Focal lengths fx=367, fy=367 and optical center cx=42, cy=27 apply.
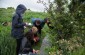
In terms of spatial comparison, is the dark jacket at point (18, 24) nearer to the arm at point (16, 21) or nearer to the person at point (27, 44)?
the arm at point (16, 21)

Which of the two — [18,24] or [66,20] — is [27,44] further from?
[66,20]

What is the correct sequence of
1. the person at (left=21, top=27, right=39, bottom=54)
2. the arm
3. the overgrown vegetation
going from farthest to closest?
1. the arm
2. the person at (left=21, top=27, right=39, bottom=54)
3. the overgrown vegetation

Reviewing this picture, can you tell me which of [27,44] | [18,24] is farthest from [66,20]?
[18,24]

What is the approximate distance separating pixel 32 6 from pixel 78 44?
13.0 meters

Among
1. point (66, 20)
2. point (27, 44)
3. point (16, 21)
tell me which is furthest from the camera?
point (16, 21)

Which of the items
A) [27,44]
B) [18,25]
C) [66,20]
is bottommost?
[27,44]

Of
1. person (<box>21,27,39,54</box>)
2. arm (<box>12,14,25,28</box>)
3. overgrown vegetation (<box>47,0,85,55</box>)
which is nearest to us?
overgrown vegetation (<box>47,0,85,55</box>)

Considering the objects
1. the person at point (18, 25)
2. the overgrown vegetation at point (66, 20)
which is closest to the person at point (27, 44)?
the person at point (18, 25)

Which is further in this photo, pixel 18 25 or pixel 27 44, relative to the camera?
pixel 18 25

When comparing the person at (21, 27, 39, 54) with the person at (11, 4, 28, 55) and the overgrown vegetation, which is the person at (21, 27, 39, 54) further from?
the overgrown vegetation

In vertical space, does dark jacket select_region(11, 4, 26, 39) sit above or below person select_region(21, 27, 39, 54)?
above

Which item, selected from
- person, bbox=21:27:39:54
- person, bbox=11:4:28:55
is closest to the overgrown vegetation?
person, bbox=21:27:39:54

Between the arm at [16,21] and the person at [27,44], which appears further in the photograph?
the arm at [16,21]

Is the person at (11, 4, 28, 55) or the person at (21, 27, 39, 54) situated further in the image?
the person at (11, 4, 28, 55)
